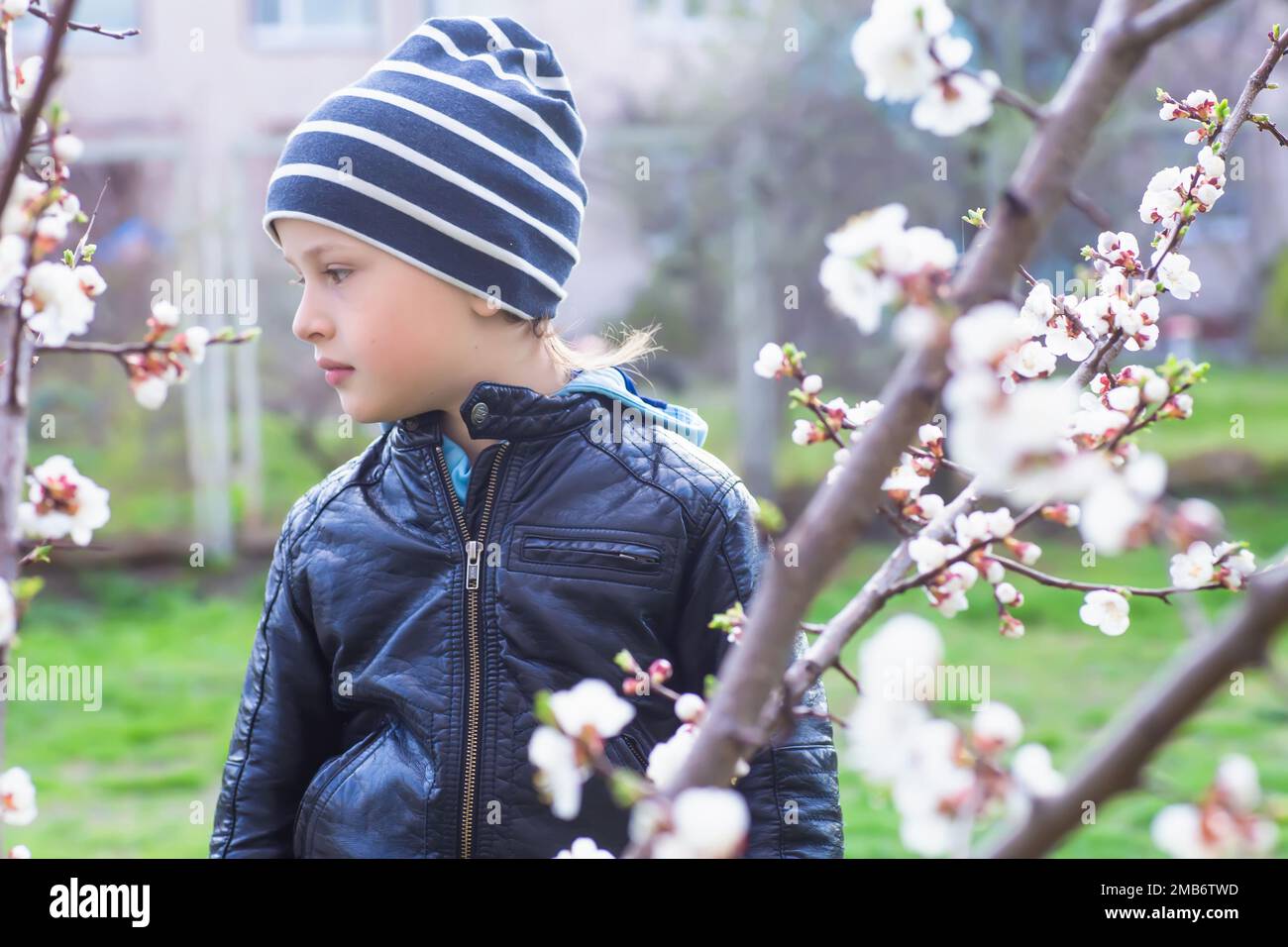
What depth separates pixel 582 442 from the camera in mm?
1561

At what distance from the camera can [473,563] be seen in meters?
1.48

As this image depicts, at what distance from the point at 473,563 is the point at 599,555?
0.45 ft

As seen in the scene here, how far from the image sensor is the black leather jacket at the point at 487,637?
1.41 meters

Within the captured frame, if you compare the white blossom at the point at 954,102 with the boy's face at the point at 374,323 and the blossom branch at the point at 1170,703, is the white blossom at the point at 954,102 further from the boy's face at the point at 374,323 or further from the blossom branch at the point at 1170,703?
the boy's face at the point at 374,323

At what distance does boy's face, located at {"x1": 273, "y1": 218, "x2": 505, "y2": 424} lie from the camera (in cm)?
148

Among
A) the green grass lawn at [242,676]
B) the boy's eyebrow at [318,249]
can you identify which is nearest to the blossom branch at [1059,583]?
the boy's eyebrow at [318,249]

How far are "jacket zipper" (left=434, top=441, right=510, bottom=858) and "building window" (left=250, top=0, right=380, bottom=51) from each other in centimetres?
602

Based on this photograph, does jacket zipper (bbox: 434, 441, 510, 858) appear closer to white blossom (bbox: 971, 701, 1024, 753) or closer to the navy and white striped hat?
the navy and white striped hat

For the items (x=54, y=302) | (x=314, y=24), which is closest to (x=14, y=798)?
(x=54, y=302)

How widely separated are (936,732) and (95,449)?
5.76 m

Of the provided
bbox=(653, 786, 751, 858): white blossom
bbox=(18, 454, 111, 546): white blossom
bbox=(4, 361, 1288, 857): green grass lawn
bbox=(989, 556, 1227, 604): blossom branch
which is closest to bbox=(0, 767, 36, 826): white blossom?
bbox=(18, 454, 111, 546): white blossom

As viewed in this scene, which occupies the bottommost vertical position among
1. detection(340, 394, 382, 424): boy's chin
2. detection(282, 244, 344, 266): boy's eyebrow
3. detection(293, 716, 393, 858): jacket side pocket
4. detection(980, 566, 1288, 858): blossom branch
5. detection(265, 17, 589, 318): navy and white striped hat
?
detection(980, 566, 1288, 858): blossom branch
